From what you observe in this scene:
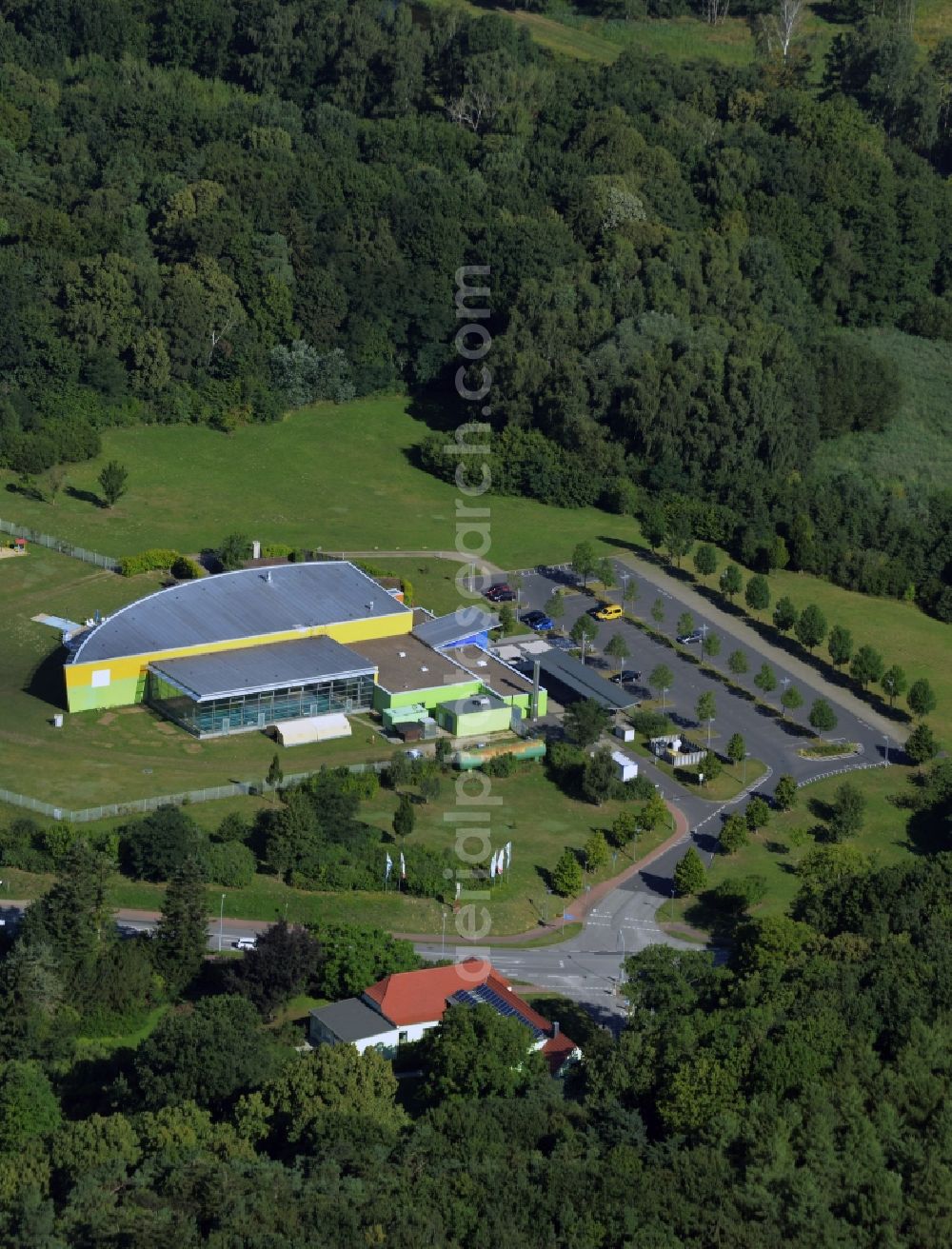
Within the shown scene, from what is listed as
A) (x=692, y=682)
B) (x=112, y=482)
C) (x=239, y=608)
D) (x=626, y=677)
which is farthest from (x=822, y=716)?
(x=112, y=482)

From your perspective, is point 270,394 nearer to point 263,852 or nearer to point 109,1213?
point 263,852

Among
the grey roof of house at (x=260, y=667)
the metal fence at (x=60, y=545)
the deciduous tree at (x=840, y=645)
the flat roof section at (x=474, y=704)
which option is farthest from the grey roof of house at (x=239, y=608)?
the deciduous tree at (x=840, y=645)

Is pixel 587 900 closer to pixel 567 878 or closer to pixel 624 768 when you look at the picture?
pixel 567 878

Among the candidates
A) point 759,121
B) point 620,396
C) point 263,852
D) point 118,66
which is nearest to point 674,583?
point 620,396

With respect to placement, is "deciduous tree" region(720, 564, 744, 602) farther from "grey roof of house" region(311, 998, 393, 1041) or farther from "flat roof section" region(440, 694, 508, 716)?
"grey roof of house" region(311, 998, 393, 1041)

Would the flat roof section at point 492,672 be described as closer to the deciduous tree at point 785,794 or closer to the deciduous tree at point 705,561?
the deciduous tree at point 785,794

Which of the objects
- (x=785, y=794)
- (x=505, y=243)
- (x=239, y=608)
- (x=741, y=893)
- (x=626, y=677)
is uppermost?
(x=505, y=243)

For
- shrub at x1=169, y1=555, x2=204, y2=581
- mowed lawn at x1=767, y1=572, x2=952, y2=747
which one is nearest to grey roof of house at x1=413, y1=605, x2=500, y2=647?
shrub at x1=169, y1=555, x2=204, y2=581
